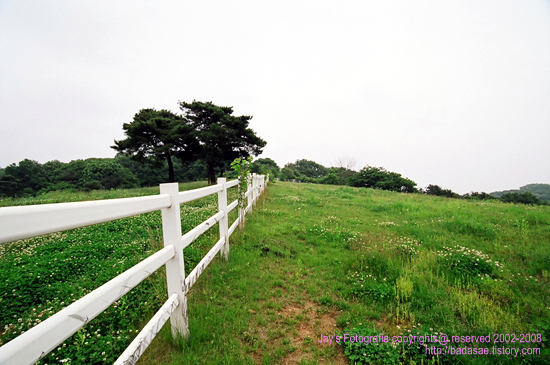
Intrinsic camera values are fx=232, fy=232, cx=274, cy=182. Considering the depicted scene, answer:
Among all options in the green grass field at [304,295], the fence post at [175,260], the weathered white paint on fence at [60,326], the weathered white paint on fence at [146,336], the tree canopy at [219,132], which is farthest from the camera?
the tree canopy at [219,132]

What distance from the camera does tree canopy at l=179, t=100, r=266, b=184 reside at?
21969 millimetres

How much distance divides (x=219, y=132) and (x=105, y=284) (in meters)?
21.4

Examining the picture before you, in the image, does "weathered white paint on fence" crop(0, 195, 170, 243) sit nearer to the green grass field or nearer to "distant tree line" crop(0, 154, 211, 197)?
the green grass field

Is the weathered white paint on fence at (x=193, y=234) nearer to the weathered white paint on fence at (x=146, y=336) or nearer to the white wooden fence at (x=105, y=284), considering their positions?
the white wooden fence at (x=105, y=284)

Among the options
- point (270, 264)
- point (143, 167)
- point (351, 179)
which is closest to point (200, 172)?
point (143, 167)

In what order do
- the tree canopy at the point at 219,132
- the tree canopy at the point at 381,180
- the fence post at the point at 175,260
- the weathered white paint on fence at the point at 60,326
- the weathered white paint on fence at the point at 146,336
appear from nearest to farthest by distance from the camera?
the weathered white paint on fence at the point at 60,326 → the weathered white paint on fence at the point at 146,336 → the fence post at the point at 175,260 → the tree canopy at the point at 219,132 → the tree canopy at the point at 381,180

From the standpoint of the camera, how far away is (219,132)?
2159cm

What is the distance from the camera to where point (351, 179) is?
55.0 metres

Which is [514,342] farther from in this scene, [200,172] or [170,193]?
[200,172]

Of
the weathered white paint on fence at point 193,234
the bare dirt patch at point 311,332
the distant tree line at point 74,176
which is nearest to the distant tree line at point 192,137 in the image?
the distant tree line at point 74,176

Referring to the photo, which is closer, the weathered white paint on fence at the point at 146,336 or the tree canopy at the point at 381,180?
the weathered white paint on fence at the point at 146,336

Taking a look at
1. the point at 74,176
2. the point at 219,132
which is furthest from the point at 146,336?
the point at 74,176

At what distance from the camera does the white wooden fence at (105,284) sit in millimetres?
923

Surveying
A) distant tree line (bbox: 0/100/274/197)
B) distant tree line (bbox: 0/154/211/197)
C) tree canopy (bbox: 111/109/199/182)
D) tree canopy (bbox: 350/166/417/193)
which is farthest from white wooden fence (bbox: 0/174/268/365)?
tree canopy (bbox: 350/166/417/193)
